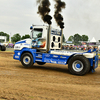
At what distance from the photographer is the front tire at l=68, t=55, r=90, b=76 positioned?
797 centimetres

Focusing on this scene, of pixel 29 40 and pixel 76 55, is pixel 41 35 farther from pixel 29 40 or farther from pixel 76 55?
pixel 76 55

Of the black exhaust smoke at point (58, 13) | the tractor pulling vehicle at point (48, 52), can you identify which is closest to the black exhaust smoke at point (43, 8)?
the black exhaust smoke at point (58, 13)

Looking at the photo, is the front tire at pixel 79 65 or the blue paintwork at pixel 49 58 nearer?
the front tire at pixel 79 65

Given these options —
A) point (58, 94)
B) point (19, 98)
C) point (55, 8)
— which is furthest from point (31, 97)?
point (55, 8)

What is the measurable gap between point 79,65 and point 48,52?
2241 millimetres

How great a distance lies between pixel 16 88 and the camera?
547 cm

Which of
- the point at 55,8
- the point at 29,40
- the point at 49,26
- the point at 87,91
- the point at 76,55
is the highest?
the point at 55,8

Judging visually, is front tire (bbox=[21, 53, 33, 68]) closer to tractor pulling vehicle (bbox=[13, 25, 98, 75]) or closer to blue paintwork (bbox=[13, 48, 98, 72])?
tractor pulling vehicle (bbox=[13, 25, 98, 75])

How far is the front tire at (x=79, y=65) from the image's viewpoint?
7.97 metres

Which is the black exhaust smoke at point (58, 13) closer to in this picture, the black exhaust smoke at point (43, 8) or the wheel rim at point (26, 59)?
the black exhaust smoke at point (43, 8)

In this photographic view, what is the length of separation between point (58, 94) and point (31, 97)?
0.91 metres


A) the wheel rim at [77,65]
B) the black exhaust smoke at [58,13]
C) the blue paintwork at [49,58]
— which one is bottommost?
the wheel rim at [77,65]

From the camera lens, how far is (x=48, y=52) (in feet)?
31.3

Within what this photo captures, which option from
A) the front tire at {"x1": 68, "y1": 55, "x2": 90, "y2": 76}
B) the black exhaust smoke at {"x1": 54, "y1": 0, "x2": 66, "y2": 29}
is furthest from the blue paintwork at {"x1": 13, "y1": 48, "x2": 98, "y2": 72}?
the black exhaust smoke at {"x1": 54, "y1": 0, "x2": 66, "y2": 29}
